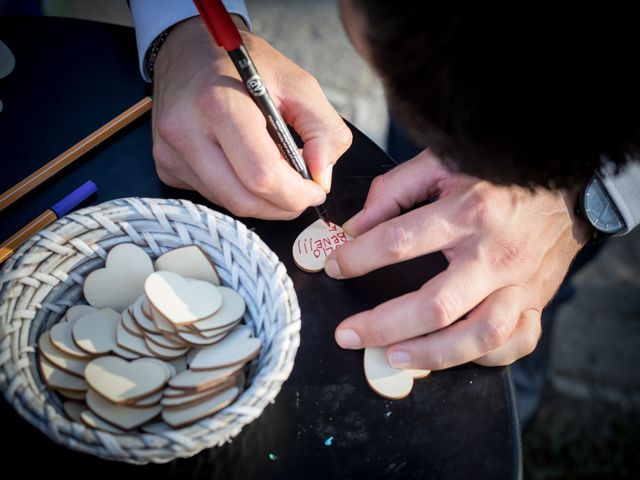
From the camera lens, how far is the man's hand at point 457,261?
3.23 feet

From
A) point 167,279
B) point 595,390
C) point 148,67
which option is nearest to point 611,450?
point 595,390

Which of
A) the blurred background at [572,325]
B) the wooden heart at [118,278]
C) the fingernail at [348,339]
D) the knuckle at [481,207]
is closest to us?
the wooden heart at [118,278]

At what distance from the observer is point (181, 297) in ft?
2.68

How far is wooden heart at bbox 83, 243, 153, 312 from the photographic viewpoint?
2.91ft

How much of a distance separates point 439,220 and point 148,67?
0.74 metres

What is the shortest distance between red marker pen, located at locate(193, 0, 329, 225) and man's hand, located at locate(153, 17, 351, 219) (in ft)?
0.08

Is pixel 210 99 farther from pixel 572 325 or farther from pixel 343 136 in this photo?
pixel 572 325

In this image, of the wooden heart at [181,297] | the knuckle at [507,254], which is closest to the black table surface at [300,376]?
the knuckle at [507,254]

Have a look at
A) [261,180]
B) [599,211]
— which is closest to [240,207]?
[261,180]

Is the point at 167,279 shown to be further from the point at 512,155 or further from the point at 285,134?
the point at 512,155

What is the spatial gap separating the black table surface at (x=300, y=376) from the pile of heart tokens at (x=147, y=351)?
159 millimetres

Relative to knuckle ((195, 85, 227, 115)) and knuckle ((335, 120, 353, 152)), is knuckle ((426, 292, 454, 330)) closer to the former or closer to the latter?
knuckle ((335, 120, 353, 152))

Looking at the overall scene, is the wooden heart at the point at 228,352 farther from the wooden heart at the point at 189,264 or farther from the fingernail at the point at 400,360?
the fingernail at the point at 400,360

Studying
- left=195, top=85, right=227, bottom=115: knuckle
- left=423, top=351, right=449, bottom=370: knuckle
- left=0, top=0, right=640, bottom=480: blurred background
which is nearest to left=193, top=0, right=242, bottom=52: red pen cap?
left=195, top=85, right=227, bottom=115: knuckle
